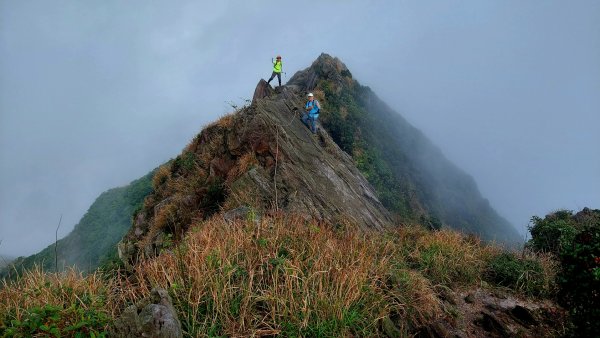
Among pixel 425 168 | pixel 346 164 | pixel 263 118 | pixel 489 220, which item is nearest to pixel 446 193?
pixel 425 168

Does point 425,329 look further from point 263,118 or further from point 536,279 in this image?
point 263,118

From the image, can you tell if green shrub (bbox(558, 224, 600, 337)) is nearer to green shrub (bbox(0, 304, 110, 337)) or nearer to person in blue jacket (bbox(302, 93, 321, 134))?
green shrub (bbox(0, 304, 110, 337))

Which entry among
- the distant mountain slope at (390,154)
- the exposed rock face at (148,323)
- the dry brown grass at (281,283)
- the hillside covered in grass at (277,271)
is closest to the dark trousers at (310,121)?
the hillside covered in grass at (277,271)

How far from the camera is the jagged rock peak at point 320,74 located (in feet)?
105

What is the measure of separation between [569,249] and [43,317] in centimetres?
653

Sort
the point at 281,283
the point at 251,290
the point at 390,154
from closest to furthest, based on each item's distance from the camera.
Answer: the point at 251,290, the point at 281,283, the point at 390,154

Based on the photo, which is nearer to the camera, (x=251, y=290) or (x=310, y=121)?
(x=251, y=290)

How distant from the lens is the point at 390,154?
33.4m

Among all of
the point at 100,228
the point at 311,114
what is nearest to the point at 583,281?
the point at 311,114

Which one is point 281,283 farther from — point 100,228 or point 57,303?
point 100,228

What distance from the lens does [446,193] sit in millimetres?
43031

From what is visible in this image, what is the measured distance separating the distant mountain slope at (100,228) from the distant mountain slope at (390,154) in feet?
57.8

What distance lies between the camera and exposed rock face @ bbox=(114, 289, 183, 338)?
365cm

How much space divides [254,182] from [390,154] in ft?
82.6
